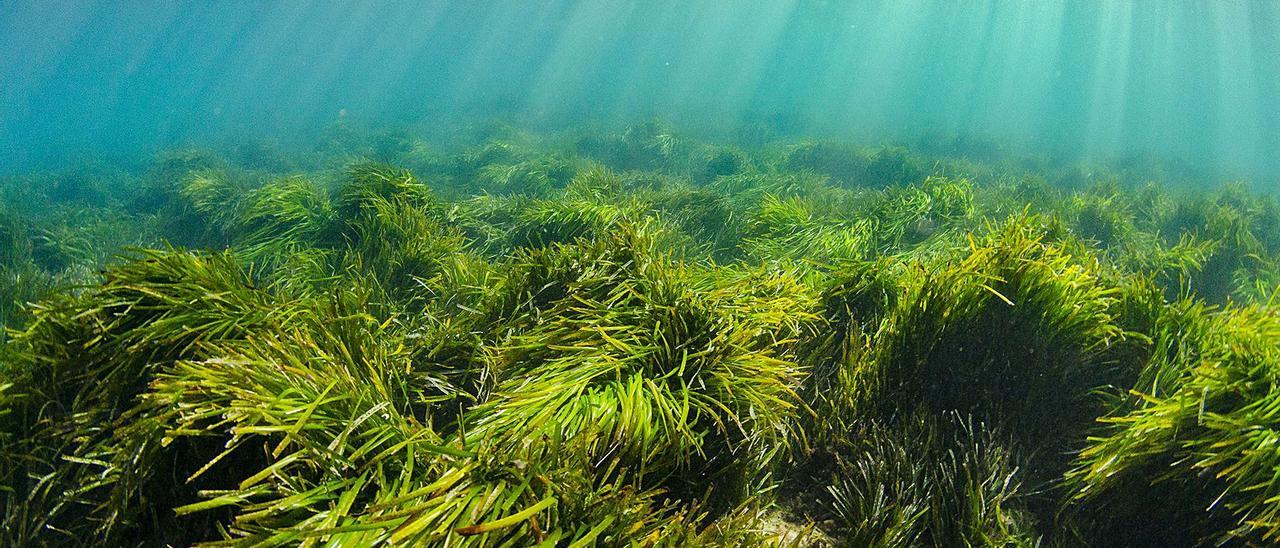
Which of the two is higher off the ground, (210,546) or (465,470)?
(465,470)

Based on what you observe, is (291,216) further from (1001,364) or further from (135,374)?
(1001,364)

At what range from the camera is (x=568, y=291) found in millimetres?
2404

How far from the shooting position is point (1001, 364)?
2.18 m

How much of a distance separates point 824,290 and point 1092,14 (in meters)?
76.4

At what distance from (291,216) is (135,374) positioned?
404cm

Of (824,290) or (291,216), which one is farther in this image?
(291,216)

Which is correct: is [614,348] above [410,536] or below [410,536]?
above

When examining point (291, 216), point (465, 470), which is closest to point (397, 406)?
point (465, 470)

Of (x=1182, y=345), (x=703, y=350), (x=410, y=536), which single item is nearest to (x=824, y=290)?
(x=703, y=350)

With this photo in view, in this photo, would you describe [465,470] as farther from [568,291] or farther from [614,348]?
[568,291]

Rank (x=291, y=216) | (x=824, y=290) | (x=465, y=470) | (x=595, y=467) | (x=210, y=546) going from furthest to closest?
(x=291, y=216) < (x=824, y=290) < (x=595, y=467) < (x=465, y=470) < (x=210, y=546)

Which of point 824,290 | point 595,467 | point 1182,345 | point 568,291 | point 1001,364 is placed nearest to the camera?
point 595,467

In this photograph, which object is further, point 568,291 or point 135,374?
point 568,291

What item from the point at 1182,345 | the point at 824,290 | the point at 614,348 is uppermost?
the point at 1182,345
